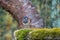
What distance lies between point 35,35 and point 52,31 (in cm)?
12

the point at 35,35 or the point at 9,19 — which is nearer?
the point at 35,35

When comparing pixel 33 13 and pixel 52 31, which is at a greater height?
pixel 33 13

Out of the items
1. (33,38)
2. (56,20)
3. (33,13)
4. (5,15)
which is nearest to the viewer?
(33,38)

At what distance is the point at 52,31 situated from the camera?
174cm

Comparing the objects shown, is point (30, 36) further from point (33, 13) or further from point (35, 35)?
point (33, 13)

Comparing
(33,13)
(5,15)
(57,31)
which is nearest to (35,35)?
(57,31)

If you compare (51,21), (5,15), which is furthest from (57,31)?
(5,15)

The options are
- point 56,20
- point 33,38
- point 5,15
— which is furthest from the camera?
point 5,15

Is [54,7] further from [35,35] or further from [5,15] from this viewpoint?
[35,35]

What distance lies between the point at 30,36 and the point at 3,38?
739 cm

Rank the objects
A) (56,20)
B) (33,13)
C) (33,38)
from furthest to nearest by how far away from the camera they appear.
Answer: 1. (56,20)
2. (33,13)
3. (33,38)

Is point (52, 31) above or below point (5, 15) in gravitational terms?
below

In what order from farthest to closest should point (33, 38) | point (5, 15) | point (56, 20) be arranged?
point (5, 15) → point (56, 20) → point (33, 38)

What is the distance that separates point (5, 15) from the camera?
8.55 m
